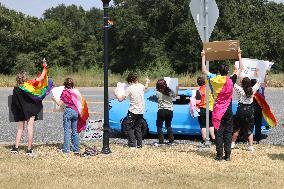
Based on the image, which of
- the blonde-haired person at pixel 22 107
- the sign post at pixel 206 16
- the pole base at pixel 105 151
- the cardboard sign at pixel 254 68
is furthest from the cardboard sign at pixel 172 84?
the blonde-haired person at pixel 22 107

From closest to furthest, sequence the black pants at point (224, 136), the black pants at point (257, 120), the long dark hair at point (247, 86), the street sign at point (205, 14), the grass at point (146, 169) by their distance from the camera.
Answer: the grass at point (146, 169), the black pants at point (224, 136), the long dark hair at point (247, 86), the street sign at point (205, 14), the black pants at point (257, 120)

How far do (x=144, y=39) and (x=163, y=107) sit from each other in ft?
148

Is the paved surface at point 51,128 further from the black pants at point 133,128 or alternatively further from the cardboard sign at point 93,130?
the cardboard sign at point 93,130

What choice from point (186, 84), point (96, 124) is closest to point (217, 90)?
point (96, 124)

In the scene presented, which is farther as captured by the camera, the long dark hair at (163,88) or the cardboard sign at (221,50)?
the long dark hair at (163,88)

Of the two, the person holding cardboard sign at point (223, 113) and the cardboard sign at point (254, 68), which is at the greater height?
the cardboard sign at point (254, 68)

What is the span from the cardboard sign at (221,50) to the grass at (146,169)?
1.82 meters

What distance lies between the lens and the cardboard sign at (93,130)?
11.2 meters

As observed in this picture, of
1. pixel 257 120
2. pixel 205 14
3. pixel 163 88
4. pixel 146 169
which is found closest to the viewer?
pixel 146 169

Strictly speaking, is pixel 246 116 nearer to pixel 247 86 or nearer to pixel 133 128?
pixel 247 86

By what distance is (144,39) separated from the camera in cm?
5638

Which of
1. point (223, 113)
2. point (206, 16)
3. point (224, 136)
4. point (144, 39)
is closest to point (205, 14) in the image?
point (206, 16)

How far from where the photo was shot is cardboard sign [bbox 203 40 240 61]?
33.7 feet

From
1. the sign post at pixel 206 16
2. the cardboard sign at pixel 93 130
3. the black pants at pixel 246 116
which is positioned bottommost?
the cardboard sign at pixel 93 130
